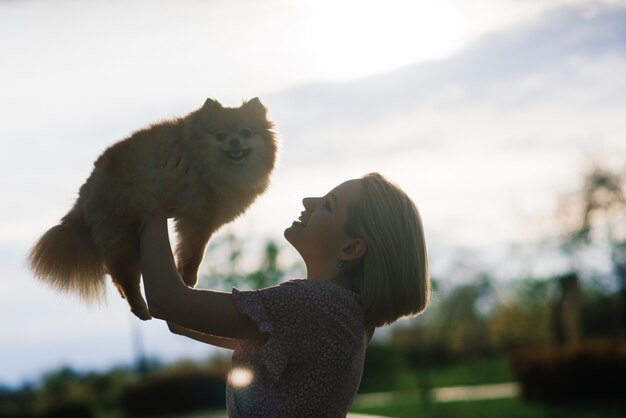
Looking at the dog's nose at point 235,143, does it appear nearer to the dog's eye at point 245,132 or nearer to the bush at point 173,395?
the dog's eye at point 245,132

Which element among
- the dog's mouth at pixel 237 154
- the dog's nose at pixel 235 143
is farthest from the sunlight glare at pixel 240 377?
the dog's nose at pixel 235 143

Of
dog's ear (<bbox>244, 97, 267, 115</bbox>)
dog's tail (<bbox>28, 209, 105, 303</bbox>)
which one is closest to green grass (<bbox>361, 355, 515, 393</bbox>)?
dog's ear (<bbox>244, 97, 267, 115</bbox>)

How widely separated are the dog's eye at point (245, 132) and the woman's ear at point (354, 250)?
75 centimetres

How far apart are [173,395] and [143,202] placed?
18869 millimetres

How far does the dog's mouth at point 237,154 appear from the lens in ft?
8.80

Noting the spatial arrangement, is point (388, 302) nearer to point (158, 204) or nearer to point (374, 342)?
point (158, 204)

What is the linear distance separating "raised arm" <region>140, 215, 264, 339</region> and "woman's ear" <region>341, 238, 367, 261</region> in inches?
15.9

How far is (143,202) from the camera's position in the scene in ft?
7.55

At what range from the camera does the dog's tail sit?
2549mm

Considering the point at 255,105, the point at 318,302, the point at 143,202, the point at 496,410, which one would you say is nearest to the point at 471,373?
the point at 496,410

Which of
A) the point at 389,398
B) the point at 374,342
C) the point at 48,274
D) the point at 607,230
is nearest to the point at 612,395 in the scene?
the point at 389,398

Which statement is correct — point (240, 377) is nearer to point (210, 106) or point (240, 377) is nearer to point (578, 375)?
point (210, 106)

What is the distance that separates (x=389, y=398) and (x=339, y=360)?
19.6 meters

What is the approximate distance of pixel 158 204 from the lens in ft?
7.55
